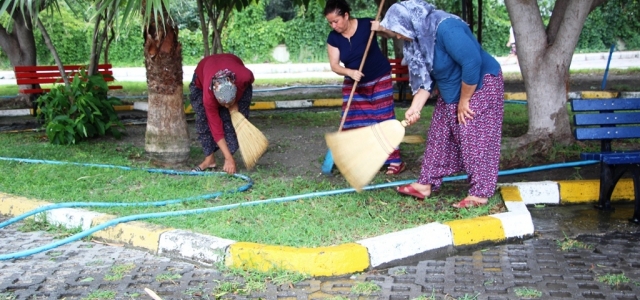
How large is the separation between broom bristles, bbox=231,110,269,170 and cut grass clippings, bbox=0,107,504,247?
6.9 inches

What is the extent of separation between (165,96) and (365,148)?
256 cm

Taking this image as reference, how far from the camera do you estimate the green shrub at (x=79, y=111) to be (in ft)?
27.5

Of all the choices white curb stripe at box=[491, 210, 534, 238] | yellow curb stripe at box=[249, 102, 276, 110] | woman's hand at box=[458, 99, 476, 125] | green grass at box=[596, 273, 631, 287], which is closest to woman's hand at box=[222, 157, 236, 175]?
woman's hand at box=[458, 99, 476, 125]

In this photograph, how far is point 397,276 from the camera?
13.9 ft

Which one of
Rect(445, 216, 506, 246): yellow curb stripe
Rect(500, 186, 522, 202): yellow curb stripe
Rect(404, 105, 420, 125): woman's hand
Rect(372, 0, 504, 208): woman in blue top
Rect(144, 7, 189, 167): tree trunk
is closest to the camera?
Rect(445, 216, 506, 246): yellow curb stripe

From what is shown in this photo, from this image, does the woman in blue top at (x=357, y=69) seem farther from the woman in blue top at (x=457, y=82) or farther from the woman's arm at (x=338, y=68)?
the woman in blue top at (x=457, y=82)

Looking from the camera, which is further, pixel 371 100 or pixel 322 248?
pixel 371 100

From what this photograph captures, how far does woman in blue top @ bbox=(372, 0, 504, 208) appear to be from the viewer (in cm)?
484

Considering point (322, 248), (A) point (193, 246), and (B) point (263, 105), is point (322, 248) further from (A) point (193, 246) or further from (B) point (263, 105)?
(B) point (263, 105)

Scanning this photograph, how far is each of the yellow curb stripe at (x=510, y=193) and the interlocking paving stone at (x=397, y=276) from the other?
587 millimetres

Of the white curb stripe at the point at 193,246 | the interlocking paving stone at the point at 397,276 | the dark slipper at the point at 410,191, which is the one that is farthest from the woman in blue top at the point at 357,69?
the white curb stripe at the point at 193,246

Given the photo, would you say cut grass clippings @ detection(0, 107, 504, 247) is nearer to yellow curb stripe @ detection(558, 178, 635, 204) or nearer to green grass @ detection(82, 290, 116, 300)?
yellow curb stripe @ detection(558, 178, 635, 204)

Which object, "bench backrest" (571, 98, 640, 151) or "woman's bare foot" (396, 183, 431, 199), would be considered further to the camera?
"bench backrest" (571, 98, 640, 151)

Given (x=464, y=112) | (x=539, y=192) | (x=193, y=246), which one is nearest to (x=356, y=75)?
(x=464, y=112)
